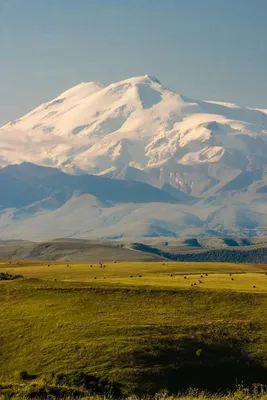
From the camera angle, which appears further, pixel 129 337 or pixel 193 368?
pixel 129 337

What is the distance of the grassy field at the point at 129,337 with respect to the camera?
133 ft

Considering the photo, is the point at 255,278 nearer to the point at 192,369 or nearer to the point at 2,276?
the point at 2,276

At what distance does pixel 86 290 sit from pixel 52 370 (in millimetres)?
17342

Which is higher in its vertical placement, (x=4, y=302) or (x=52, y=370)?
(x=4, y=302)

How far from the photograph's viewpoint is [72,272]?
91.0 meters

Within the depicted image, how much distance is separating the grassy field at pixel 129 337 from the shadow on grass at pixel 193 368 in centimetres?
6

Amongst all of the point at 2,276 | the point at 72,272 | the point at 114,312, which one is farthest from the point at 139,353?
the point at 72,272

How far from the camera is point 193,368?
140 ft

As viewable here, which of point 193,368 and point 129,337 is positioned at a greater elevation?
point 129,337

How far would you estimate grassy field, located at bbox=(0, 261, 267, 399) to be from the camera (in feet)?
133

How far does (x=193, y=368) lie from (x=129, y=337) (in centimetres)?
516

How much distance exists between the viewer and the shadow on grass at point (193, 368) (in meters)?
40.6

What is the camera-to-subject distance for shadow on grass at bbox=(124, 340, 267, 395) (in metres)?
40.6

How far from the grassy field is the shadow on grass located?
0.21 feet
